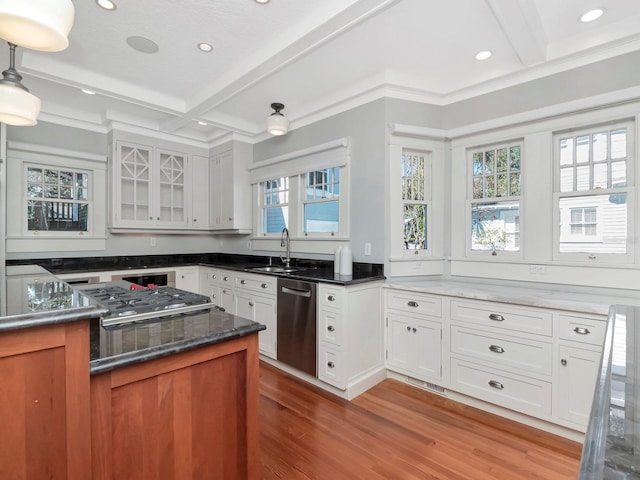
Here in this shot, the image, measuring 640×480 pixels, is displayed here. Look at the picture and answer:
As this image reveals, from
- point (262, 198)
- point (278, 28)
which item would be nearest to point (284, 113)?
point (262, 198)

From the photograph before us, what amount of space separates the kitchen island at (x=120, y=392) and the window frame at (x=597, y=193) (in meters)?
2.54

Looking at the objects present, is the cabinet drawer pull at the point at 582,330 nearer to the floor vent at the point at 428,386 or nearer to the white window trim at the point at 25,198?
the floor vent at the point at 428,386

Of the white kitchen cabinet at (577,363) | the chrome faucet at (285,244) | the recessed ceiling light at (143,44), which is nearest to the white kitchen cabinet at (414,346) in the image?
the white kitchen cabinet at (577,363)

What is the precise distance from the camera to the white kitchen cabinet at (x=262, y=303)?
10.7 ft

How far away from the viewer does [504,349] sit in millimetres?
2371

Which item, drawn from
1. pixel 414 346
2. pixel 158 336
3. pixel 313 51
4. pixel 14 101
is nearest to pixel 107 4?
pixel 14 101

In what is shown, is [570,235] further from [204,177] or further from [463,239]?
[204,177]

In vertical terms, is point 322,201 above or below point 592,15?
below

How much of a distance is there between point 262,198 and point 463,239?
2.54 meters

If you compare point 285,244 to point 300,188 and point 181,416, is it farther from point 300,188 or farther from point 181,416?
point 181,416

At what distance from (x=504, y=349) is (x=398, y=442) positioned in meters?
0.99

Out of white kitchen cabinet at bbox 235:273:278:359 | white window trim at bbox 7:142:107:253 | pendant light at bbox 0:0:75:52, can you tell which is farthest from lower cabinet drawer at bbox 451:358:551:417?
white window trim at bbox 7:142:107:253

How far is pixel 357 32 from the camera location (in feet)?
7.76

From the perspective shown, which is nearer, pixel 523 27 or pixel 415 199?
pixel 523 27
